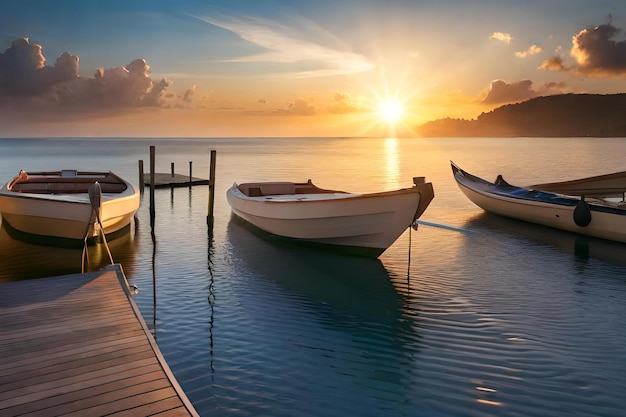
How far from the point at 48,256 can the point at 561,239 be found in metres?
19.3

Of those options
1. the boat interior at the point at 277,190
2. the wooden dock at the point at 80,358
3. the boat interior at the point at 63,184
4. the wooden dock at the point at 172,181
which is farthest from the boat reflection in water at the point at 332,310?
the wooden dock at the point at 172,181

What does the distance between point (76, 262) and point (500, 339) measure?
12788 mm

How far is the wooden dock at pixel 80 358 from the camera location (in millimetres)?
5156

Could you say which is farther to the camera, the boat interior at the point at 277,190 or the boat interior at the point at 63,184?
the boat interior at the point at 277,190

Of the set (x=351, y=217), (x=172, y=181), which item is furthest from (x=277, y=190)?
(x=172, y=181)

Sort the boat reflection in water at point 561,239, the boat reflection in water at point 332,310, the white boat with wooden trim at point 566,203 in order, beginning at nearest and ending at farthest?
the boat reflection in water at point 332,310 → the boat reflection in water at point 561,239 → the white boat with wooden trim at point 566,203

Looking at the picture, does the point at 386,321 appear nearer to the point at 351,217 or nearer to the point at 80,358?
the point at 351,217

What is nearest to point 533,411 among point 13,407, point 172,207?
point 13,407

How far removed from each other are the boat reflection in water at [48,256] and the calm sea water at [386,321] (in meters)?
0.09

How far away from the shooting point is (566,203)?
2145cm

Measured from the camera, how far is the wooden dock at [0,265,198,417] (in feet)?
16.9

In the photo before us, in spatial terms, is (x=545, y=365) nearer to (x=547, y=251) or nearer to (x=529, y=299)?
(x=529, y=299)

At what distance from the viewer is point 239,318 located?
1119cm

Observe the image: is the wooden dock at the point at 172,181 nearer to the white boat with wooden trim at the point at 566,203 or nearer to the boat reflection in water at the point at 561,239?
the white boat with wooden trim at the point at 566,203
